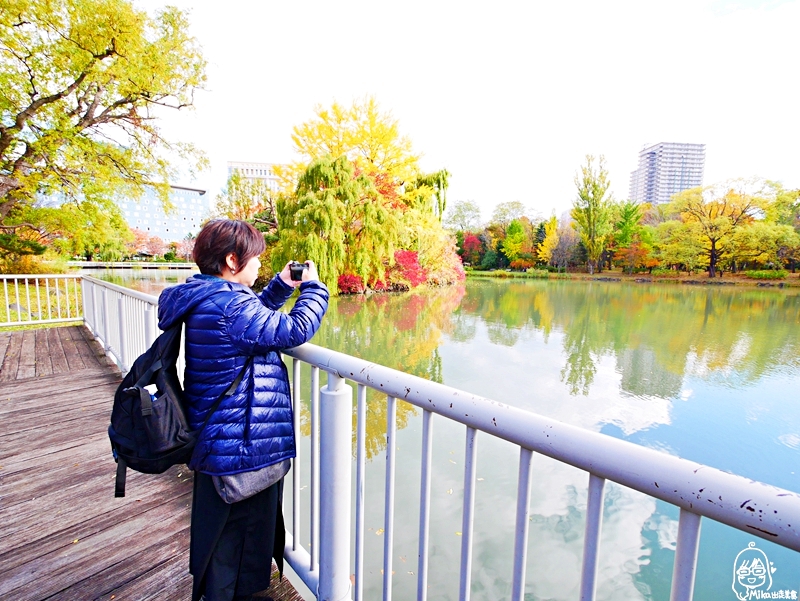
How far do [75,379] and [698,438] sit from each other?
5.79 meters

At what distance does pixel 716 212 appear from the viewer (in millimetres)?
25141

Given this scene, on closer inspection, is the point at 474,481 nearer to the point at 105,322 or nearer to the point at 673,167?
the point at 105,322

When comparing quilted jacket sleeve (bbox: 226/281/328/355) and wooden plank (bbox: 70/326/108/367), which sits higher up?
quilted jacket sleeve (bbox: 226/281/328/355)

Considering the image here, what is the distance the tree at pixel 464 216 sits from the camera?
41.9 m

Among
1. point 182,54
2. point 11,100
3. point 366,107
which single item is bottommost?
point 11,100

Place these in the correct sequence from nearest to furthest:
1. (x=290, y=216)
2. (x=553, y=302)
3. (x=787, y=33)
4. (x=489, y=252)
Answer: (x=787, y=33) → (x=290, y=216) → (x=553, y=302) → (x=489, y=252)

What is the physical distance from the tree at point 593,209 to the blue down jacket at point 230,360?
110ft

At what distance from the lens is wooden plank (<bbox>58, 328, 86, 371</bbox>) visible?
3521 millimetres

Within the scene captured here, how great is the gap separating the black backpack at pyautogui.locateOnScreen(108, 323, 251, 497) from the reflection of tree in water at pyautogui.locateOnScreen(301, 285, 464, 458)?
2.67m

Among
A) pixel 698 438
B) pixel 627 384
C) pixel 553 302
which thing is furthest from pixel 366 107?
pixel 698 438

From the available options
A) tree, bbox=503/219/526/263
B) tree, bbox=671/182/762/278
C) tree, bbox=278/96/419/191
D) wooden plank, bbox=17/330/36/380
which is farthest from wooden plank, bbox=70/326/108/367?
tree, bbox=503/219/526/263

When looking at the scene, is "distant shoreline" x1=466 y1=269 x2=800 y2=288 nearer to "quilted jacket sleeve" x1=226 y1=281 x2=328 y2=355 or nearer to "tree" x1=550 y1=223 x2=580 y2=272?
"tree" x1=550 y1=223 x2=580 y2=272

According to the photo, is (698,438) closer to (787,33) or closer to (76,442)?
(76,442)

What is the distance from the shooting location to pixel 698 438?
3961 mm
